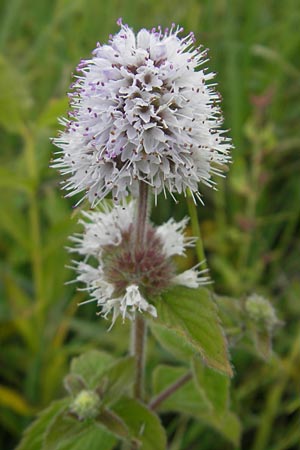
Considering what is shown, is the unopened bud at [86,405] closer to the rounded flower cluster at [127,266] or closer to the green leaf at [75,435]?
the green leaf at [75,435]

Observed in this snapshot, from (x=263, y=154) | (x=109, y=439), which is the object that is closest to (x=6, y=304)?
(x=109, y=439)

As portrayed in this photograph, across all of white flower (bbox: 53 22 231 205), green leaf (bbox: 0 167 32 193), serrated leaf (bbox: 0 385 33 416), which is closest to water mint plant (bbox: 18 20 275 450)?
white flower (bbox: 53 22 231 205)

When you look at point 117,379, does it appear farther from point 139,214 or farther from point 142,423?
point 139,214

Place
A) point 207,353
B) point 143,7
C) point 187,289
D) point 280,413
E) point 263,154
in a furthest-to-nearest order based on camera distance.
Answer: point 143,7 < point 263,154 < point 280,413 < point 187,289 < point 207,353

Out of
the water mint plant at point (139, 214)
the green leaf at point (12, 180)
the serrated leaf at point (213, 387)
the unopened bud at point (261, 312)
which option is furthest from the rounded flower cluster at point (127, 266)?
the green leaf at point (12, 180)

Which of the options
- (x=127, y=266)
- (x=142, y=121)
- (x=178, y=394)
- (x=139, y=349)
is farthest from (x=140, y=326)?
(x=142, y=121)

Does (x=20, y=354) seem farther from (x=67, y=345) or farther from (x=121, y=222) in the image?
(x=121, y=222)

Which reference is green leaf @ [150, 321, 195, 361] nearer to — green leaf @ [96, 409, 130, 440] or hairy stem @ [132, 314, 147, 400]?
hairy stem @ [132, 314, 147, 400]

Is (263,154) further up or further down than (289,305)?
further up
